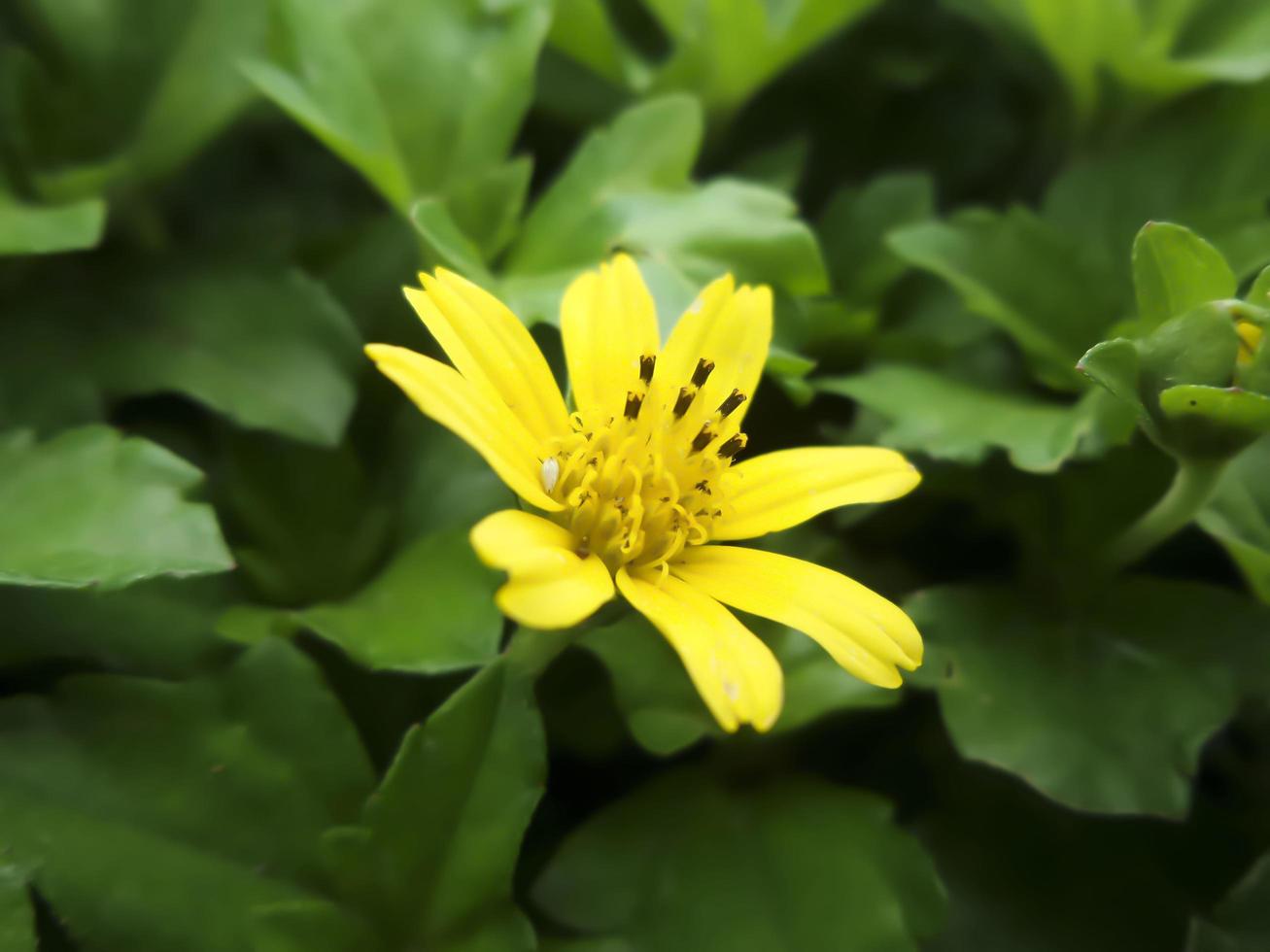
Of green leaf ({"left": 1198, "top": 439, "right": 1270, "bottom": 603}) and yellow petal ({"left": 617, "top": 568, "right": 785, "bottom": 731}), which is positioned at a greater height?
yellow petal ({"left": 617, "top": 568, "right": 785, "bottom": 731})

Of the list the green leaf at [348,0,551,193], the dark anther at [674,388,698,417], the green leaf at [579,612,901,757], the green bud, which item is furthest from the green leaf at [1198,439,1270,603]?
the green leaf at [348,0,551,193]

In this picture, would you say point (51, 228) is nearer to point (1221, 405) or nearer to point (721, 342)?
point (721, 342)

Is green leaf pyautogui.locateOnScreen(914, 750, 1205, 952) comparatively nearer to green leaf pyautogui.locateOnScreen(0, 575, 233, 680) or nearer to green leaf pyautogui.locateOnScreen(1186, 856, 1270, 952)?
green leaf pyautogui.locateOnScreen(1186, 856, 1270, 952)

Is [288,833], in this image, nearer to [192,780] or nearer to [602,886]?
[192,780]

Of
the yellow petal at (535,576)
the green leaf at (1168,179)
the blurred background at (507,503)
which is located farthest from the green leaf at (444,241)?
the green leaf at (1168,179)

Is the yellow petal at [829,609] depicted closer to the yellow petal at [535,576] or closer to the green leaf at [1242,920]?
the yellow petal at [535,576]

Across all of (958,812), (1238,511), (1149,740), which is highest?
(1238,511)

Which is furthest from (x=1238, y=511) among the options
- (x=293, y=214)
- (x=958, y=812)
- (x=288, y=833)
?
(x=293, y=214)
